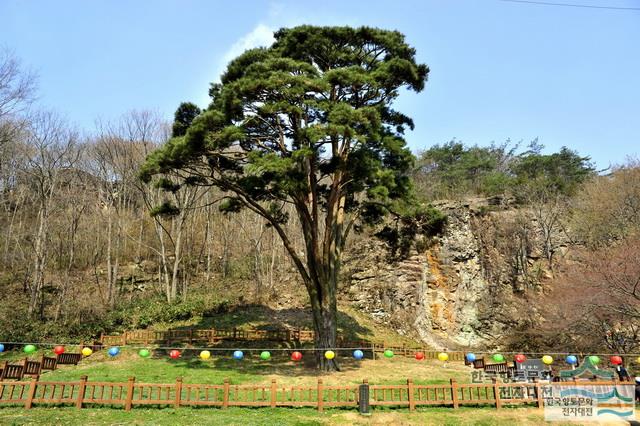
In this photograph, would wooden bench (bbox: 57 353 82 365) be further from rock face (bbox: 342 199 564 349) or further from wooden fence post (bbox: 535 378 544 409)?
wooden fence post (bbox: 535 378 544 409)

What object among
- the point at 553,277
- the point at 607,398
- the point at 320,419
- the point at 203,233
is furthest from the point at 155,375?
the point at 553,277

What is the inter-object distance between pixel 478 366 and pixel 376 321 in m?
8.70


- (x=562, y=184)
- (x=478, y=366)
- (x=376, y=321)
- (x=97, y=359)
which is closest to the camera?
(x=478, y=366)

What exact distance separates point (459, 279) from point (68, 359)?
787 inches

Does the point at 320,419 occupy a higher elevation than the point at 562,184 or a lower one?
lower

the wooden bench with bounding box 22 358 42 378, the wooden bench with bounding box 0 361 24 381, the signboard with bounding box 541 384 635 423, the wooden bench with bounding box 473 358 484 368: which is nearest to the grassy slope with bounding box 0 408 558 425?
the signboard with bounding box 541 384 635 423

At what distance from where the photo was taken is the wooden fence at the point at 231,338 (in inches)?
731

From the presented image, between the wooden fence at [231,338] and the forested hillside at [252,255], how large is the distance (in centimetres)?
198

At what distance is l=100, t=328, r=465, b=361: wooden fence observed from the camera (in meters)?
18.6

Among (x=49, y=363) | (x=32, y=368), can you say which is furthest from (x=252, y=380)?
(x=49, y=363)

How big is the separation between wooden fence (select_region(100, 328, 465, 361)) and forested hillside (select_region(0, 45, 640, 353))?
1979 millimetres

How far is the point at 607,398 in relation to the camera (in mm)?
9852

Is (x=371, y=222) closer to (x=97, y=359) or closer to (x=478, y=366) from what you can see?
(x=478, y=366)

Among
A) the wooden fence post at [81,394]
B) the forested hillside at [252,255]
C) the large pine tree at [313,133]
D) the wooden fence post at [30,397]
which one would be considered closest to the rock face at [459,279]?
the forested hillside at [252,255]
